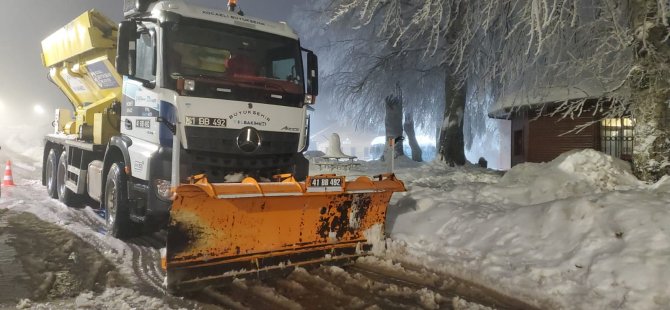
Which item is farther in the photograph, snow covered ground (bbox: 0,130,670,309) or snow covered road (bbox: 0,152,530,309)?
snow covered ground (bbox: 0,130,670,309)

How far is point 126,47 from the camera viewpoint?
222 inches

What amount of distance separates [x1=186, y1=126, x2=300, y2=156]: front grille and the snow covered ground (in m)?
1.61

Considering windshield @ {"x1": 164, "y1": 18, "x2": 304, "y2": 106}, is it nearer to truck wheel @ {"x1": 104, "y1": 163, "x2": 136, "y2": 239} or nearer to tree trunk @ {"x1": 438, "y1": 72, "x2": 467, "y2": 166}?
truck wheel @ {"x1": 104, "y1": 163, "x2": 136, "y2": 239}

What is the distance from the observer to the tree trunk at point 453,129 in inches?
605

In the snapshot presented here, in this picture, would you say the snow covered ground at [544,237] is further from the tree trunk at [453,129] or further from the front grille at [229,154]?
the tree trunk at [453,129]

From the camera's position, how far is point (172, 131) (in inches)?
201

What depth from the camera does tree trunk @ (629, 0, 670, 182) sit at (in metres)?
7.11

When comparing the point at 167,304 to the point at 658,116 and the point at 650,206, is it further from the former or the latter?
the point at 658,116

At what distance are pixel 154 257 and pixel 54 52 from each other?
667 cm

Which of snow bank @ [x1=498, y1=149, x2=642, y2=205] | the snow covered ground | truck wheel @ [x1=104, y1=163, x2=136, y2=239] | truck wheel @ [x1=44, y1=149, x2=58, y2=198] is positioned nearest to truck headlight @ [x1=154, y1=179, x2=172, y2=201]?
the snow covered ground

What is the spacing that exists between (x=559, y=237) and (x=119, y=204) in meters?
5.62

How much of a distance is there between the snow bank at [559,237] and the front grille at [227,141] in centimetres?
199

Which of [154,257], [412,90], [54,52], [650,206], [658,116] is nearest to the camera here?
[650,206]

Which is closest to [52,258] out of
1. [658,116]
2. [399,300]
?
[399,300]
